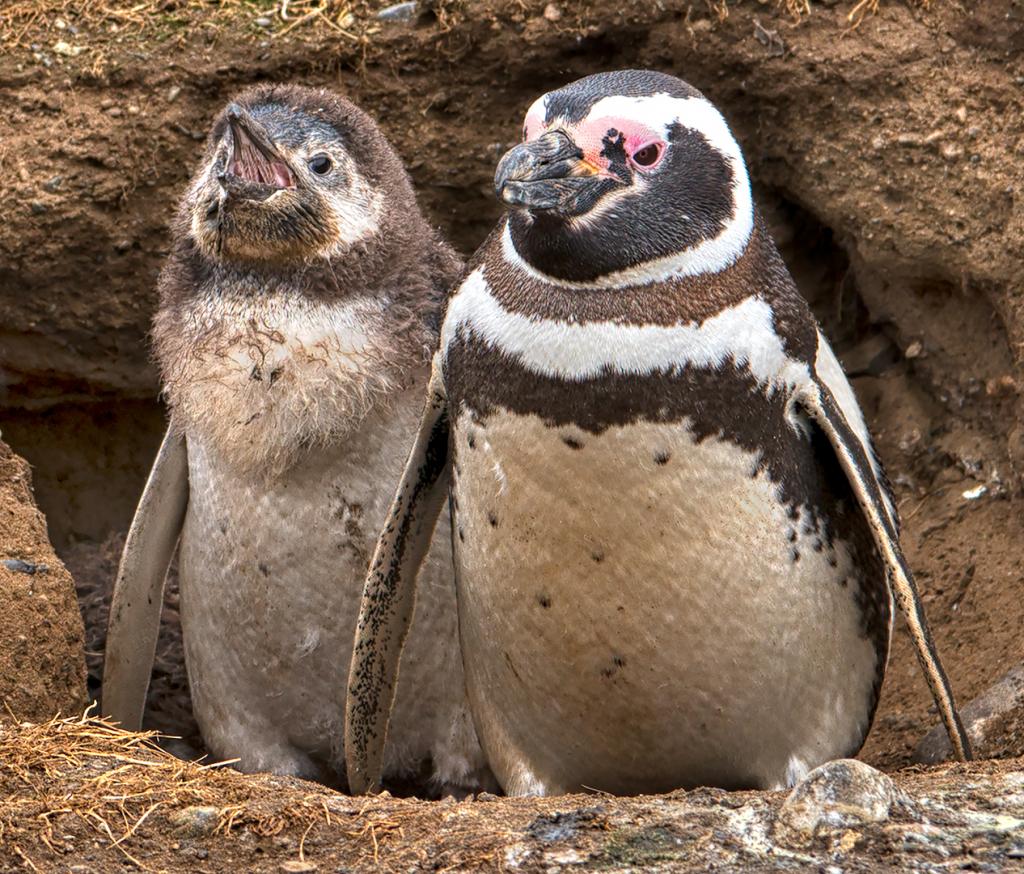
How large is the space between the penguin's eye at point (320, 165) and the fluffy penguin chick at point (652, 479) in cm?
73

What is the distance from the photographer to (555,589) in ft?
10.9

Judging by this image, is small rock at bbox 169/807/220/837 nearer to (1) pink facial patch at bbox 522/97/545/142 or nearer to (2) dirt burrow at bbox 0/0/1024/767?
(1) pink facial patch at bbox 522/97/545/142

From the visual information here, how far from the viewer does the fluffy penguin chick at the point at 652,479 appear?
3.15m

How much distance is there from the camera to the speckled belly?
3.21 metres

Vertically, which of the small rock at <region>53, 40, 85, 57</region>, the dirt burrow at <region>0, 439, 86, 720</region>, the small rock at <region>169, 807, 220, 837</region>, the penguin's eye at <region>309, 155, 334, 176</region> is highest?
the small rock at <region>53, 40, 85, 57</region>

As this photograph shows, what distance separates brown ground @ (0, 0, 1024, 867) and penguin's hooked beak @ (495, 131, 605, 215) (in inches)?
67.2

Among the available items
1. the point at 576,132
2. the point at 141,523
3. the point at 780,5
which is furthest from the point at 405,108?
the point at 576,132

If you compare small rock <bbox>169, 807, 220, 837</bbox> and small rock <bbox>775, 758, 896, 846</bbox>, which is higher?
small rock <bbox>775, 758, 896, 846</bbox>

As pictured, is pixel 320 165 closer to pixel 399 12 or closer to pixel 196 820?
pixel 399 12

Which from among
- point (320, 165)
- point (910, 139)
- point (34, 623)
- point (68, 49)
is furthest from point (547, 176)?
point (68, 49)

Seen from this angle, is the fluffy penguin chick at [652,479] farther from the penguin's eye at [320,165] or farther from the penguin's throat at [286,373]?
the penguin's eye at [320,165]

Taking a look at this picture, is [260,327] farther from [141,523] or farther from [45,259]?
[45,259]

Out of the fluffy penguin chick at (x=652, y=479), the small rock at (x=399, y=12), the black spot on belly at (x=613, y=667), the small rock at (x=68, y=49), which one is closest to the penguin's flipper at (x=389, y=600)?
the fluffy penguin chick at (x=652, y=479)

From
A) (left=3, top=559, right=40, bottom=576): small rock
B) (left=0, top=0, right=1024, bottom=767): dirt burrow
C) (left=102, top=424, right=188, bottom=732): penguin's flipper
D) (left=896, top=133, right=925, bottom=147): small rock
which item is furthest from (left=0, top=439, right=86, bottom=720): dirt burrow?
(left=896, top=133, right=925, bottom=147): small rock
